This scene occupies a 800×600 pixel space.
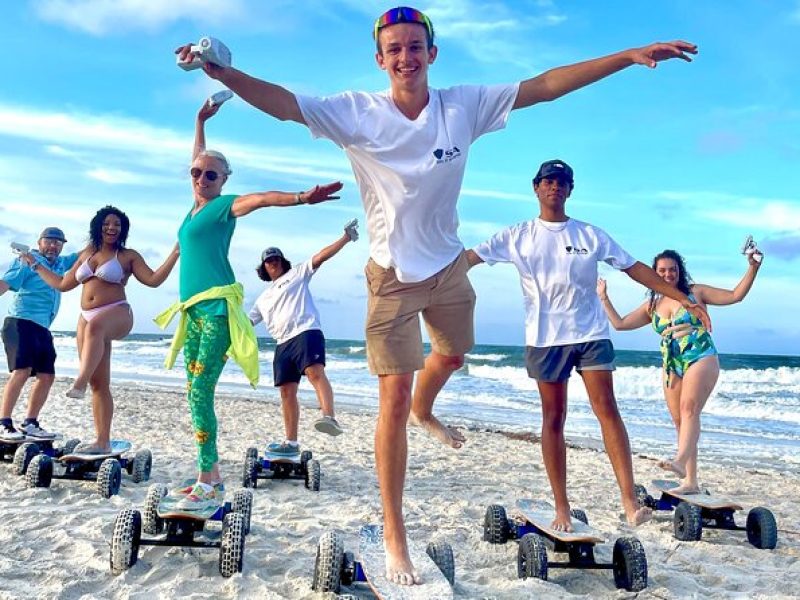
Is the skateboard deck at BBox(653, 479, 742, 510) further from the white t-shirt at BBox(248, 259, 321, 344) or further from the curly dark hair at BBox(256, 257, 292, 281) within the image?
the curly dark hair at BBox(256, 257, 292, 281)

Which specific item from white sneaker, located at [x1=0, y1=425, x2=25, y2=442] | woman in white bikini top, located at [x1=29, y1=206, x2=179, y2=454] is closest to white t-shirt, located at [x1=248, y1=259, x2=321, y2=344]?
woman in white bikini top, located at [x1=29, y1=206, x2=179, y2=454]

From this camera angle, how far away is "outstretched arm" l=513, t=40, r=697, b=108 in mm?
3361

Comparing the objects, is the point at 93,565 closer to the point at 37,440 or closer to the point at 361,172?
the point at 361,172

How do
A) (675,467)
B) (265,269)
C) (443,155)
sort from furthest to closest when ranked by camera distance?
(265,269) → (675,467) → (443,155)

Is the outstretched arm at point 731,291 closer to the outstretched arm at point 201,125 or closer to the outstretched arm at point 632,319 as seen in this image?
the outstretched arm at point 632,319

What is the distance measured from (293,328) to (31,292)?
2.58m

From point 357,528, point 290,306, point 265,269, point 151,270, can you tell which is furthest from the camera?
point 265,269

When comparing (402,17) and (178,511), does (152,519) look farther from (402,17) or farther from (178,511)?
(402,17)

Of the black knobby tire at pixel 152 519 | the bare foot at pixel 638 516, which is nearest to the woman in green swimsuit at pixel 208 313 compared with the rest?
the black knobby tire at pixel 152 519

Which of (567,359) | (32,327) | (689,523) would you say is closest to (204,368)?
(567,359)

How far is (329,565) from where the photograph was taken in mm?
3436

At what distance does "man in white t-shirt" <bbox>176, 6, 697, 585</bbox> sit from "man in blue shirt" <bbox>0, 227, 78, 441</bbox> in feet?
15.2

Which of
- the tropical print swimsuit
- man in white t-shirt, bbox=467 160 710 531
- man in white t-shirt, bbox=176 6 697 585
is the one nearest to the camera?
man in white t-shirt, bbox=176 6 697 585

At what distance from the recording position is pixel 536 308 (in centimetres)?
487
